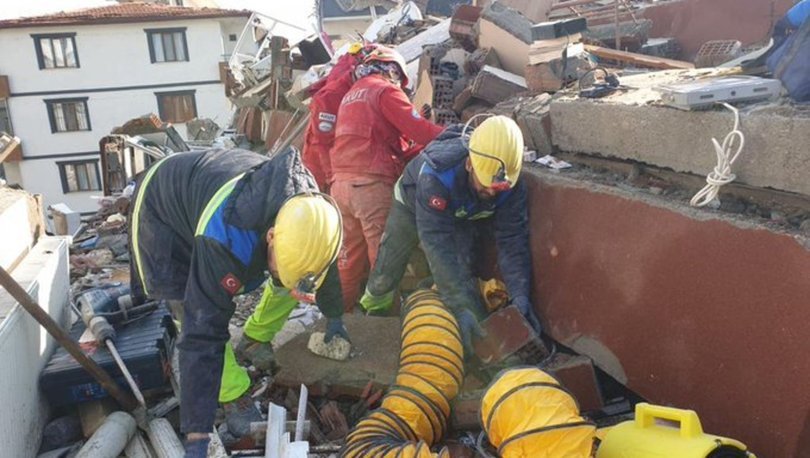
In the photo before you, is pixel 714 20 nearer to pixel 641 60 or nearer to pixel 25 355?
pixel 641 60

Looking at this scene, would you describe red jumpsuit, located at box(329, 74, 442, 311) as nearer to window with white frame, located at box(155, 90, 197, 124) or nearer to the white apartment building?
the white apartment building

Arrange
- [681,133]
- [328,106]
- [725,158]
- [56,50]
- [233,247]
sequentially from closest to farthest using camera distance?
[725,158]
[233,247]
[681,133]
[328,106]
[56,50]

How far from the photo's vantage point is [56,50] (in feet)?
79.7

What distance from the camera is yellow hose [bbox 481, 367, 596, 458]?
2.26 metres

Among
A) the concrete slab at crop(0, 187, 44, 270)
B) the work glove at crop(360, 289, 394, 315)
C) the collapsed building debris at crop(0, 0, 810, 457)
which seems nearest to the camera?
the collapsed building debris at crop(0, 0, 810, 457)

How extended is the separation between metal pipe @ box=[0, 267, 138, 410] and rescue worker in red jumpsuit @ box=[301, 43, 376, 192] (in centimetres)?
238

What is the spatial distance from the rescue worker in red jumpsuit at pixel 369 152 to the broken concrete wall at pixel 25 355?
1.96 m

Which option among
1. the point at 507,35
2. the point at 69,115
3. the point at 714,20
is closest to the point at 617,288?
the point at 507,35

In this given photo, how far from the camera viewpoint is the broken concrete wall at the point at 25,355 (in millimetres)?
2971

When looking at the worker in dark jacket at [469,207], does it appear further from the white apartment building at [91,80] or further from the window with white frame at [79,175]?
the window with white frame at [79,175]

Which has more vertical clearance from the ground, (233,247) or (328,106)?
(328,106)

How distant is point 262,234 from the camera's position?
2.78m

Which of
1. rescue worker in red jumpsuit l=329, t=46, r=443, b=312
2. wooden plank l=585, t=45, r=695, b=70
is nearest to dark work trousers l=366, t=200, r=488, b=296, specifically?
rescue worker in red jumpsuit l=329, t=46, r=443, b=312

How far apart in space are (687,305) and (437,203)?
4.83ft
